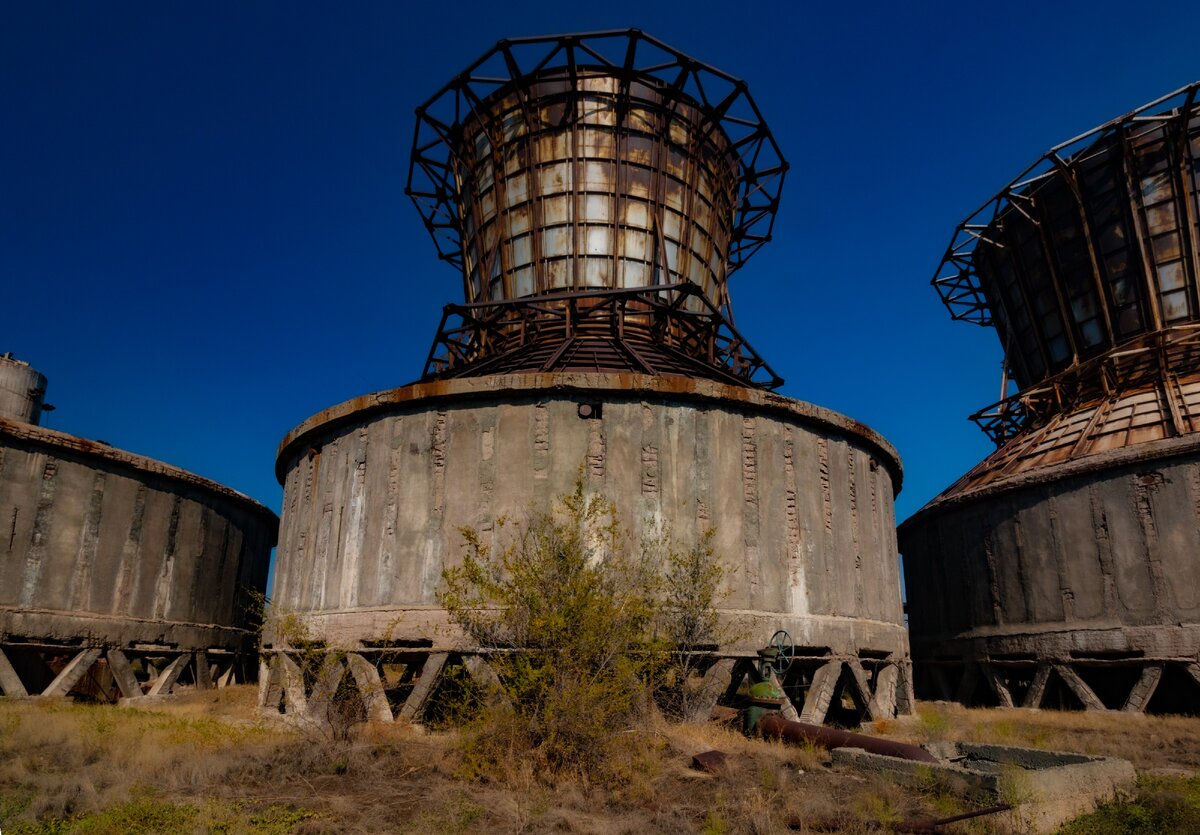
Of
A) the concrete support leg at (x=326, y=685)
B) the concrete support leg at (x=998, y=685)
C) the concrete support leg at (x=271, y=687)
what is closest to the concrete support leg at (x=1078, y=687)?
the concrete support leg at (x=998, y=685)

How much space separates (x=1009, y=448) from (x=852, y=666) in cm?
1454

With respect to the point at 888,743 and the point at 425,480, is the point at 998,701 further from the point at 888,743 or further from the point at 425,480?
the point at 425,480

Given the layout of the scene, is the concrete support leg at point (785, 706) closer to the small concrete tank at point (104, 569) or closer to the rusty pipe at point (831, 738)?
the rusty pipe at point (831, 738)

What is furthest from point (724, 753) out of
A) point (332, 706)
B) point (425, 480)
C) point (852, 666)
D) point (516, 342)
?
point (516, 342)

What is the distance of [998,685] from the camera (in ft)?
74.1

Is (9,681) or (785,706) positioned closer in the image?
(785,706)

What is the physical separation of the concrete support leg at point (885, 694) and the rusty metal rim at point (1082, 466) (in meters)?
7.70

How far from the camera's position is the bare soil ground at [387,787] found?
8.93 metres

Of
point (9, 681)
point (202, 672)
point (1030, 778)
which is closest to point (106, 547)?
point (9, 681)

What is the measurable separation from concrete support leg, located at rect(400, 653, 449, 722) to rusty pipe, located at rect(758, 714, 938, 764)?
5384mm

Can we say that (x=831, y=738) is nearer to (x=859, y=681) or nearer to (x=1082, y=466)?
(x=859, y=681)

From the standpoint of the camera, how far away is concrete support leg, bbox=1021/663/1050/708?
68.9 ft

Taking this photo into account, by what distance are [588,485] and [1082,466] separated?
13.4 meters

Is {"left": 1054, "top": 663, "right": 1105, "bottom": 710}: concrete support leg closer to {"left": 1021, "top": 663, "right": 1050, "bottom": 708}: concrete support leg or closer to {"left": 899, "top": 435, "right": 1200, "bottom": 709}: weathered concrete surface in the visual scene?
{"left": 899, "top": 435, "right": 1200, "bottom": 709}: weathered concrete surface
